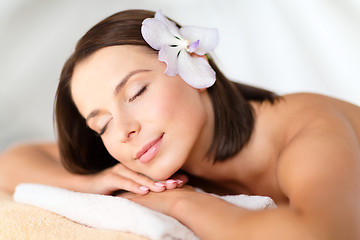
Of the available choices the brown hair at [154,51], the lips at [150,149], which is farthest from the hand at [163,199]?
the brown hair at [154,51]

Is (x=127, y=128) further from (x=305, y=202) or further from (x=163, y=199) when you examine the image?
(x=305, y=202)

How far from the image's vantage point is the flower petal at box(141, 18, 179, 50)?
58.1 inches

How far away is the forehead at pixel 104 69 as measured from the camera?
1435 millimetres

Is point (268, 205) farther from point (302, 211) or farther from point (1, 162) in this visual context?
point (1, 162)

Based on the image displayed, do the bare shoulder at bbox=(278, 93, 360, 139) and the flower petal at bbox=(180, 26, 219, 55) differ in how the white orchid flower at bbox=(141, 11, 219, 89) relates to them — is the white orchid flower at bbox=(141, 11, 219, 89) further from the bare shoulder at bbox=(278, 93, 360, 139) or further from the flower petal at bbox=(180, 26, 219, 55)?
the bare shoulder at bbox=(278, 93, 360, 139)

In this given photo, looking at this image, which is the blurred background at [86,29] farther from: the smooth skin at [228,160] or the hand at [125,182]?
the hand at [125,182]

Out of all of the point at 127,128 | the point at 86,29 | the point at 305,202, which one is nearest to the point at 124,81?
the point at 127,128

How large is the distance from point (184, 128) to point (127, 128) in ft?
0.54

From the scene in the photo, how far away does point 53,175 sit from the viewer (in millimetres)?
1841

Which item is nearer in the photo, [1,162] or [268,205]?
[268,205]

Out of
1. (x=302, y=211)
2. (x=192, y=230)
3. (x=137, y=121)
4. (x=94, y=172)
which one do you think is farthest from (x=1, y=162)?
(x=302, y=211)

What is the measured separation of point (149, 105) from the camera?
1390 millimetres

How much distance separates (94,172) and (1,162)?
0.45 metres

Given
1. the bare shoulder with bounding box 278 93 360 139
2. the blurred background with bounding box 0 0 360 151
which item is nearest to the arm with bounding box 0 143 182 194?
the bare shoulder with bounding box 278 93 360 139
